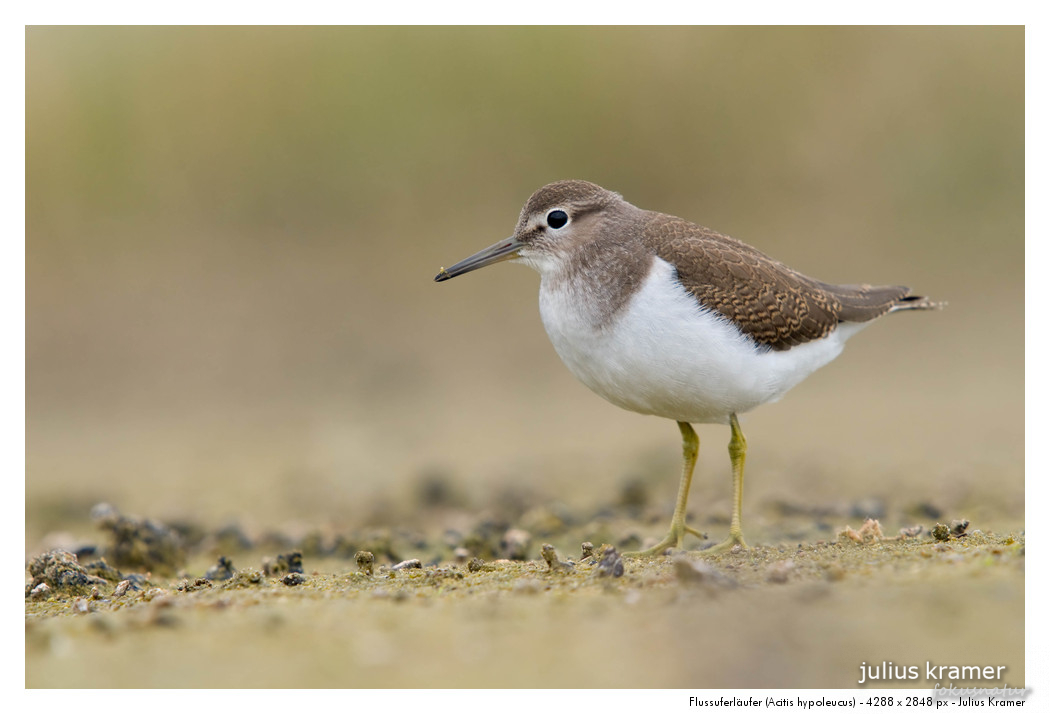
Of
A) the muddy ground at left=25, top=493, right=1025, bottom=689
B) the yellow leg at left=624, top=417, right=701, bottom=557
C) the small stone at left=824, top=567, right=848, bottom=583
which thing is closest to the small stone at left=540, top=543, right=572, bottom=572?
the muddy ground at left=25, top=493, right=1025, bottom=689

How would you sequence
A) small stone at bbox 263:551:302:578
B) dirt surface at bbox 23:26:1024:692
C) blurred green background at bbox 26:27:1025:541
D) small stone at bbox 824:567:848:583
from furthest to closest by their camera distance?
blurred green background at bbox 26:27:1025:541 → dirt surface at bbox 23:26:1024:692 → small stone at bbox 263:551:302:578 → small stone at bbox 824:567:848:583

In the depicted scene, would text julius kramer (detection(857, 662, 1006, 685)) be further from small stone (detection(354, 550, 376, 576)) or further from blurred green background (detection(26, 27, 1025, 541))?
blurred green background (detection(26, 27, 1025, 541))

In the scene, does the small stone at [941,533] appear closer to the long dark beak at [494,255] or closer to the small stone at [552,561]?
the small stone at [552,561]

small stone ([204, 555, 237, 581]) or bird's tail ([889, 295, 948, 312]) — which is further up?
bird's tail ([889, 295, 948, 312])

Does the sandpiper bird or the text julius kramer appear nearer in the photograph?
the text julius kramer

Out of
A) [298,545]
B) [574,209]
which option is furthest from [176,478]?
[574,209]
